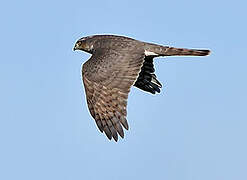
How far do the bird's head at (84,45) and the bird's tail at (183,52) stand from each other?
205 centimetres

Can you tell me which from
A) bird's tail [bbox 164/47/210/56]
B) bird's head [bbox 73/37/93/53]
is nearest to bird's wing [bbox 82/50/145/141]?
bird's tail [bbox 164/47/210/56]

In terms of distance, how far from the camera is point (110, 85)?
17.4 metres

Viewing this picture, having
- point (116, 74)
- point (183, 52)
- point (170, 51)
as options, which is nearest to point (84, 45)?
point (170, 51)

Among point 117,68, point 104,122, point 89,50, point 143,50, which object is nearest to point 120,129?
point 104,122

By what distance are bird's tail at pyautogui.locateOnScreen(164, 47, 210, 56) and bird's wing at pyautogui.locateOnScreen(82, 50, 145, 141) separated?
50.3 inches

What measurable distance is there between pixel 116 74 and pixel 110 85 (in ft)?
1.22

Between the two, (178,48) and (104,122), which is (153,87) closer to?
(178,48)

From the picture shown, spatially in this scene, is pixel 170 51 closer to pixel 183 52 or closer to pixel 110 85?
pixel 183 52

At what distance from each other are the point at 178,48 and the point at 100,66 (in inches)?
99.9

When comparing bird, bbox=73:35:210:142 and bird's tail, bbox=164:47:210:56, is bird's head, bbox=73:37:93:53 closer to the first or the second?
bird, bbox=73:35:210:142

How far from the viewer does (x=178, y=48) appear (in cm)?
1977

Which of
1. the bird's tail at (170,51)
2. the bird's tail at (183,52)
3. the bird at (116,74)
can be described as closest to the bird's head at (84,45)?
the bird at (116,74)

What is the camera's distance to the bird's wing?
16875 mm

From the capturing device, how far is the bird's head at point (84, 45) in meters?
20.8
